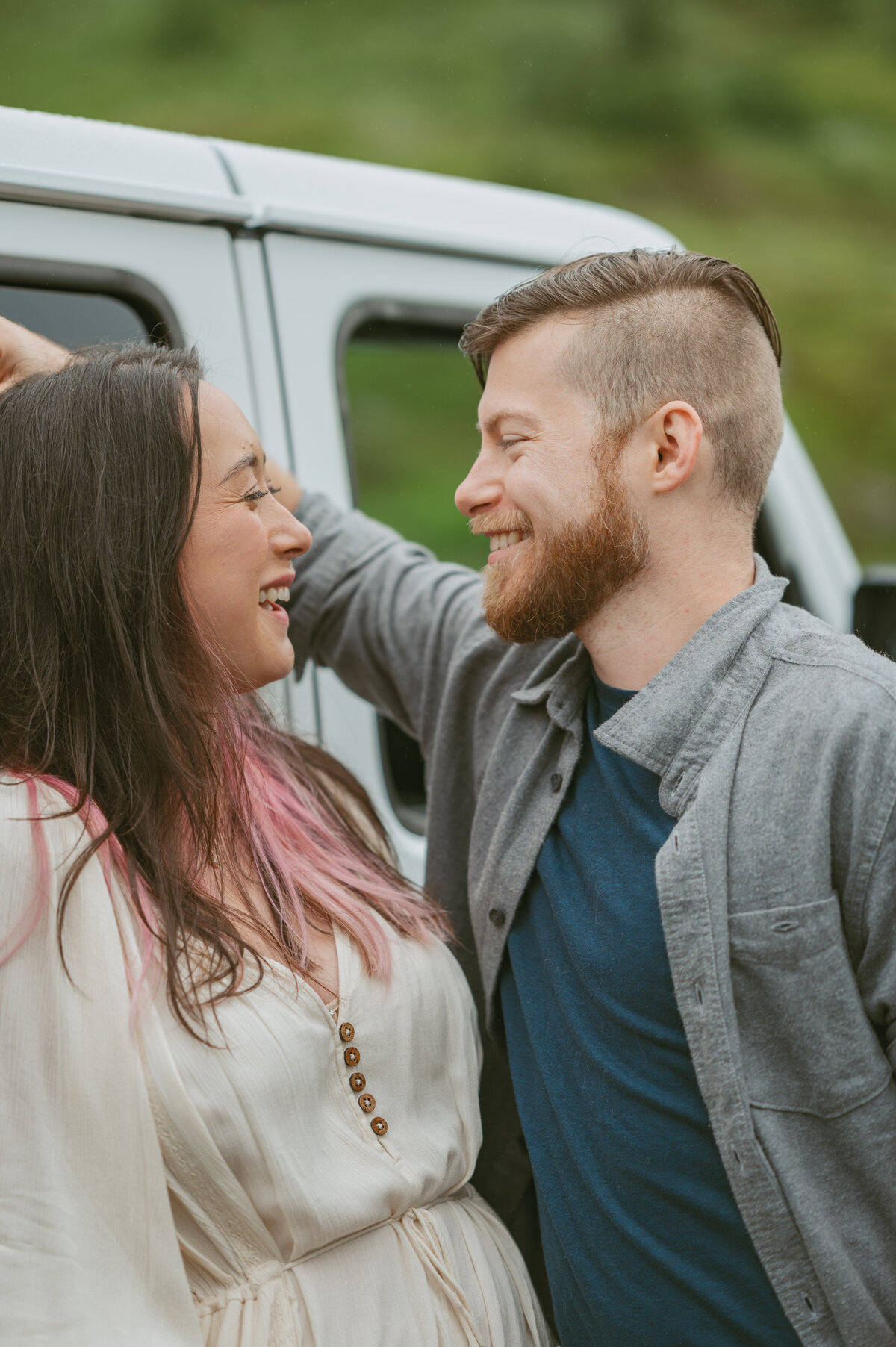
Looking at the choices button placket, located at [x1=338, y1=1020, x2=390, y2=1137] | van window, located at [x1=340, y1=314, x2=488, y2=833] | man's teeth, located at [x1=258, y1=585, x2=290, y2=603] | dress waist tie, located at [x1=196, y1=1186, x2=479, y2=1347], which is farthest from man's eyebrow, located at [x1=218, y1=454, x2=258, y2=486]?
dress waist tie, located at [x1=196, y1=1186, x2=479, y2=1347]

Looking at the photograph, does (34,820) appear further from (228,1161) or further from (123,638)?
(228,1161)

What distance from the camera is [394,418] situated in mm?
3240

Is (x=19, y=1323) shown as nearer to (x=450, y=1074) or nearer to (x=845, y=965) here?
(x=450, y=1074)

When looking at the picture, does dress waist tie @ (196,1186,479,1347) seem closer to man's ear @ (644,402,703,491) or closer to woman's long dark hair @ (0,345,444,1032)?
woman's long dark hair @ (0,345,444,1032)

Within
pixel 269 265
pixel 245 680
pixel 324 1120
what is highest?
pixel 269 265

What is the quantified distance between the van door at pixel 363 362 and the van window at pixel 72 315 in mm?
270

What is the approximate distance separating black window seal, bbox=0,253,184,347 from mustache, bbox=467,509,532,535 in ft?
1.82

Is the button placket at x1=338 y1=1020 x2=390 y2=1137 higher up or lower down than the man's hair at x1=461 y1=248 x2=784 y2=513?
lower down

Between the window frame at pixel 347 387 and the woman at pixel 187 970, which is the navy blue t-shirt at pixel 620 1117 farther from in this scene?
the window frame at pixel 347 387

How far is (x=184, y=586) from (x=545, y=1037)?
0.80m

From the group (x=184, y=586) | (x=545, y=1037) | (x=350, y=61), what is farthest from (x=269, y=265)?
(x=350, y=61)

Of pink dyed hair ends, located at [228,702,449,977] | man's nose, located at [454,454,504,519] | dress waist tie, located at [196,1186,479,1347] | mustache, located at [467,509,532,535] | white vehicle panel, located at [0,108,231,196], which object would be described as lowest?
dress waist tie, located at [196,1186,479,1347]

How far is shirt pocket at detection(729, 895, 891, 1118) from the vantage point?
1525 mm

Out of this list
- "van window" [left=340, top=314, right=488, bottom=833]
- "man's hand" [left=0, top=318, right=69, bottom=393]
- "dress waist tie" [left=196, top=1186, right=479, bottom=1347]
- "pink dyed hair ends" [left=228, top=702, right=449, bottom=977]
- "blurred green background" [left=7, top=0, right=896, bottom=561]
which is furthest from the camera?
"blurred green background" [left=7, top=0, right=896, bottom=561]
